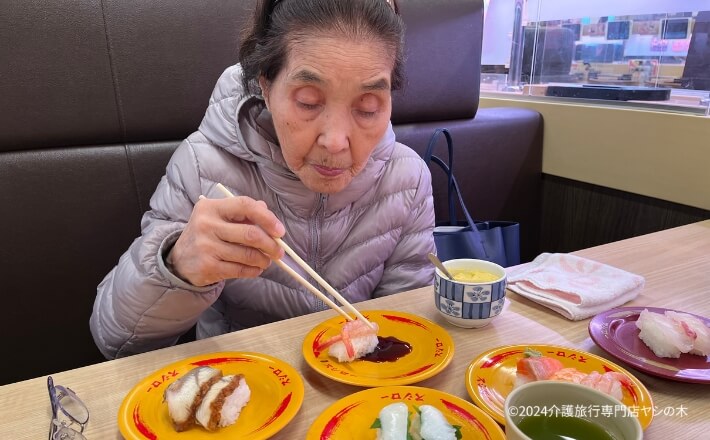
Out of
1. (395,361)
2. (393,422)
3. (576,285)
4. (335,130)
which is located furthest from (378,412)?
(576,285)

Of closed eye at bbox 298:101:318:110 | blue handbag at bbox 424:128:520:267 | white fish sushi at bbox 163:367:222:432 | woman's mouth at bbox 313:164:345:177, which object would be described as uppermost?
closed eye at bbox 298:101:318:110

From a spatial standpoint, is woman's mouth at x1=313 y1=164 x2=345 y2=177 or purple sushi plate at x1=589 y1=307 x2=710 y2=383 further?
woman's mouth at x1=313 y1=164 x2=345 y2=177

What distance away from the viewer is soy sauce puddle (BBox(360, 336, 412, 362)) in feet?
3.20

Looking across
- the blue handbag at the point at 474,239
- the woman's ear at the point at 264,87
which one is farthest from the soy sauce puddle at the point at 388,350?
the blue handbag at the point at 474,239

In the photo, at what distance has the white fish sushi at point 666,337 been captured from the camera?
3.10 feet

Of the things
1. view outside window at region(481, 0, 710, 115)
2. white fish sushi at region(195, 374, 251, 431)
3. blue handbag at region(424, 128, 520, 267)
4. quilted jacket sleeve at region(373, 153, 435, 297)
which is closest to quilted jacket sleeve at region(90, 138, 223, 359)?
white fish sushi at region(195, 374, 251, 431)

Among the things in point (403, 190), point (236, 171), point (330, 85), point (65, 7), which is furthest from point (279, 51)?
point (65, 7)

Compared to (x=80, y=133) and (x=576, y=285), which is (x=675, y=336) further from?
(x=80, y=133)

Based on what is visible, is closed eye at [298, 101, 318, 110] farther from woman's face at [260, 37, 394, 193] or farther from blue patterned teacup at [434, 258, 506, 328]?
blue patterned teacup at [434, 258, 506, 328]

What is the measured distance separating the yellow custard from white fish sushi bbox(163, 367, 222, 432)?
580 mm

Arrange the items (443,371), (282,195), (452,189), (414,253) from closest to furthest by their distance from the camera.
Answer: (443,371)
(282,195)
(414,253)
(452,189)

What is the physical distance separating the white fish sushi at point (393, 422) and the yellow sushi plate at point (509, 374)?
0.50 ft

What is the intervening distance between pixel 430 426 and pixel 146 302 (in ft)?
2.15

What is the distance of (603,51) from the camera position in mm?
2512
